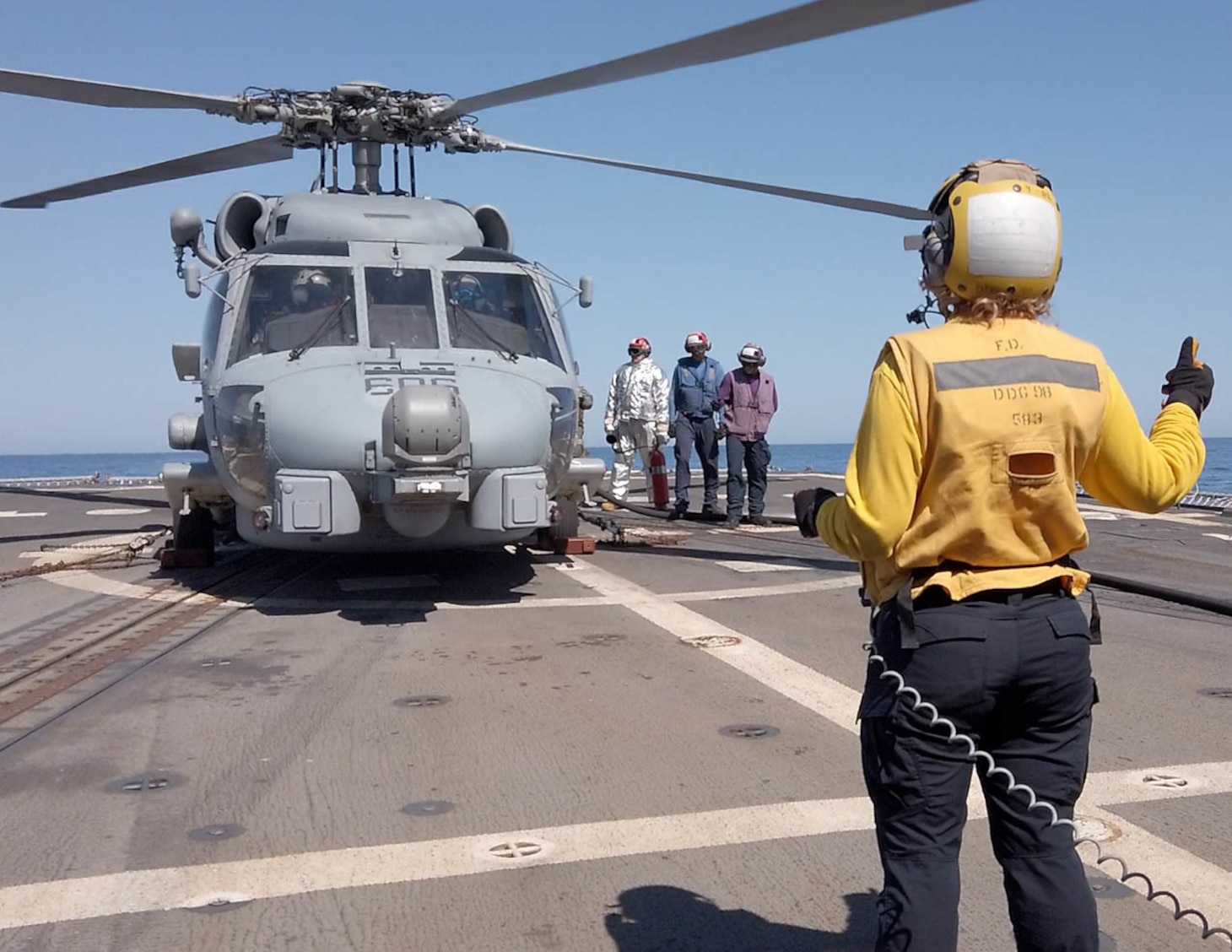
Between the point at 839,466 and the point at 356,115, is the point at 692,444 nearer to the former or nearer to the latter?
the point at 356,115

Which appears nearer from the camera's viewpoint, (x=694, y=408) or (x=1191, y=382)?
(x=1191, y=382)

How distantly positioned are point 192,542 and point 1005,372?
8160mm

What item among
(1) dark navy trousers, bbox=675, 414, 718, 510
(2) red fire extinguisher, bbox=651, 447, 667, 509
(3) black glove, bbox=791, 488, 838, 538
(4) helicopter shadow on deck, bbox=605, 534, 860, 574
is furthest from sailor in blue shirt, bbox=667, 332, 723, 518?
(3) black glove, bbox=791, 488, 838, 538

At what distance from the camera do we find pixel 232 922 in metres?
2.93

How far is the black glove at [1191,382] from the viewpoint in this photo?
2559mm

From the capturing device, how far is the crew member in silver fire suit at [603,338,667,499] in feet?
47.0

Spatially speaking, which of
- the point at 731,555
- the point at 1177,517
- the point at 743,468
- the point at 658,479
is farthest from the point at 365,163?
the point at 1177,517

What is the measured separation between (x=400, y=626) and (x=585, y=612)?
1158 mm

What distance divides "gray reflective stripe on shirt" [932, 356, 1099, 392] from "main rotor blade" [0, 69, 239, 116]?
7.26 metres

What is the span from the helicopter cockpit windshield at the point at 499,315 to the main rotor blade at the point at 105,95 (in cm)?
263

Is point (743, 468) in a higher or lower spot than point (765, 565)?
higher

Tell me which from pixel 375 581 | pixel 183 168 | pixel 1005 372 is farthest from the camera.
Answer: pixel 183 168

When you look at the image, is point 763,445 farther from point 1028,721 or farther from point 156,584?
point 1028,721

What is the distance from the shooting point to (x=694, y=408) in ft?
43.8
